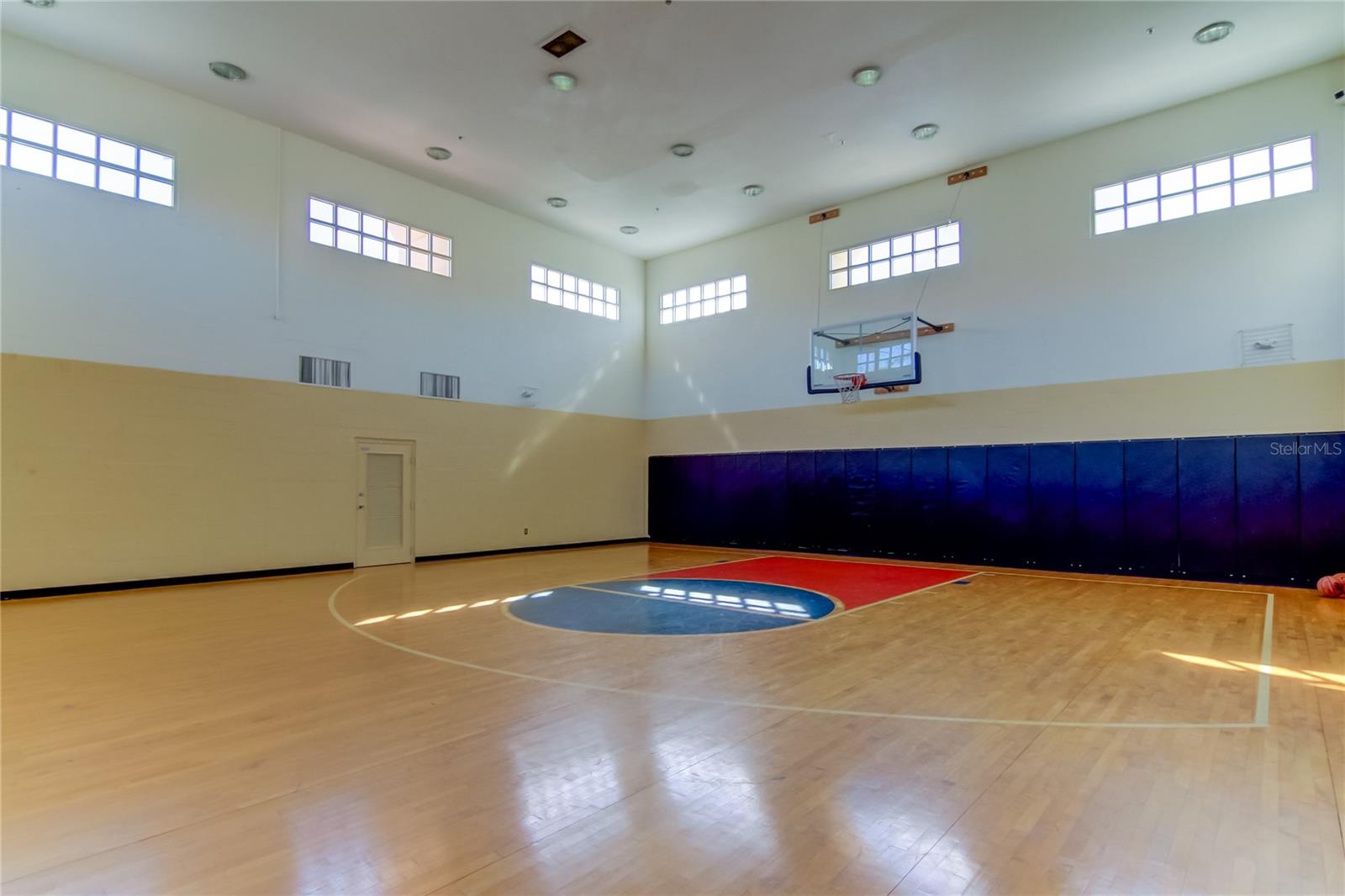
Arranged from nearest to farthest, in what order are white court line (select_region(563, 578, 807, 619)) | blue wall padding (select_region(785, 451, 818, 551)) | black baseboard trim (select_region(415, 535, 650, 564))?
white court line (select_region(563, 578, 807, 619)) → black baseboard trim (select_region(415, 535, 650, 564)) → blue wall padding (select_region(785, 451, 818, 551))

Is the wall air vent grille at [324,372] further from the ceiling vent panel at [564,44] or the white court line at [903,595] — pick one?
the white court line at [903,595]

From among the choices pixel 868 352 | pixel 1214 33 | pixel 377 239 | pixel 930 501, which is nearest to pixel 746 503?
pixel 930 501

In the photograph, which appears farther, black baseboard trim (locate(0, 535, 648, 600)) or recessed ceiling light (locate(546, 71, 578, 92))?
recessed ceiling light (locate(546, 71, 578, 92))

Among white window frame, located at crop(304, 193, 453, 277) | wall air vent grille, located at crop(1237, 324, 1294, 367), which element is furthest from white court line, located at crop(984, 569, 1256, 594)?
white window frame, located at crop(304, 193, 453, 277)

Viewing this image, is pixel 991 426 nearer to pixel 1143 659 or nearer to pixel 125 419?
pixel 1143 659

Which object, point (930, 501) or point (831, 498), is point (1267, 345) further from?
point (831, 498)

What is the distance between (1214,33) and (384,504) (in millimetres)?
12639

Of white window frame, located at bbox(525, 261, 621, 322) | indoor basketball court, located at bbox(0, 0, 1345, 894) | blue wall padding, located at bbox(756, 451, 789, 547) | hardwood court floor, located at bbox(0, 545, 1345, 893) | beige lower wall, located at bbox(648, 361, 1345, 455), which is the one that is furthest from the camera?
white window frame, located at bbox(525, 261, 621, 322)

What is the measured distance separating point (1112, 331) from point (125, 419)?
522 inches

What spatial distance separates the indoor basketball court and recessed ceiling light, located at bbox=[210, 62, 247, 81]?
50 millimetres

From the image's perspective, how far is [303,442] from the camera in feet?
31.7

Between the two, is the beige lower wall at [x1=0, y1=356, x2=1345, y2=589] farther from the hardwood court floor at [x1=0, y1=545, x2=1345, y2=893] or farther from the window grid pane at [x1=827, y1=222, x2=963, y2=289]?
the hardwood court floor at [x1=0, y1=545, x2=1345, y2=893]

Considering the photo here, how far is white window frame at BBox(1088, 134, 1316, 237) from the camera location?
8312mm

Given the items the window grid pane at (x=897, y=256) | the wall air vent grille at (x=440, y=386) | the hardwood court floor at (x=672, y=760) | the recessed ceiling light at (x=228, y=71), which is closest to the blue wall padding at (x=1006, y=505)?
the window grid pane at (x=897, y=256)
